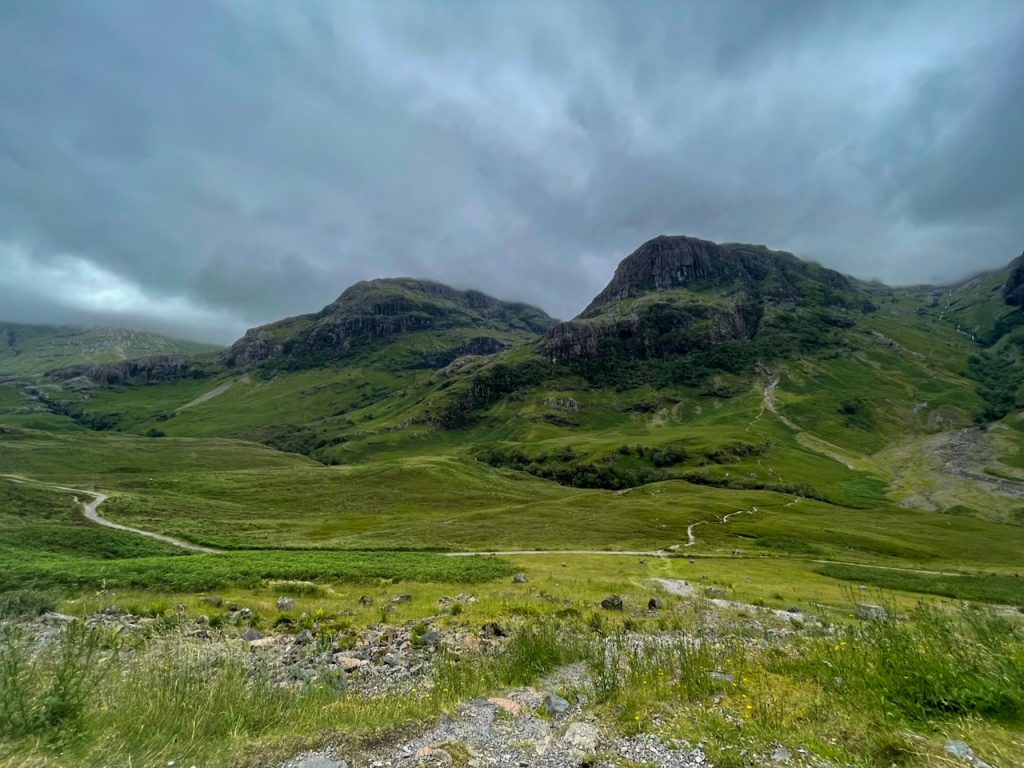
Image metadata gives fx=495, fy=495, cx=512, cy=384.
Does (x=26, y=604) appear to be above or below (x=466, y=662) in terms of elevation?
below

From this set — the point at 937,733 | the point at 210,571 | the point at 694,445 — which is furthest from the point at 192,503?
the point at 694,445

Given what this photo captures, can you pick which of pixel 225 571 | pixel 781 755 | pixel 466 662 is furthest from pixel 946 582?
pixel 225 571

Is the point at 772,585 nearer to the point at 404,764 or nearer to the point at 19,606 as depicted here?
the point at 404,764

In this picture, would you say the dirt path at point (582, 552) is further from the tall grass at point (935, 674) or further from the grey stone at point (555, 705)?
the tall grass at point (935, 674)

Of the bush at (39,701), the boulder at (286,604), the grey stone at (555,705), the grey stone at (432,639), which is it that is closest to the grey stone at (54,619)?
the boulder at (286,604)

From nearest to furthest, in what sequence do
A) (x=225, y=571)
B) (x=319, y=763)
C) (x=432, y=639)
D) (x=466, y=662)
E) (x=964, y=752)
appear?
(x=964, y=752)
(x=319, y=763)
(x=466, y=662)
(x=432, y=639)
(x=225, y=571)

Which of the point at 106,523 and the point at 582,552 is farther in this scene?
the point at 106,523

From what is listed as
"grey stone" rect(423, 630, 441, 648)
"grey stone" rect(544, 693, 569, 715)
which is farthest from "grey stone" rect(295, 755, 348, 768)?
"grey stone" rect(423, 630, 441, 648)

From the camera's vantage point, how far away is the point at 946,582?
49.6 m

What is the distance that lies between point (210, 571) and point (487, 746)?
2986cm

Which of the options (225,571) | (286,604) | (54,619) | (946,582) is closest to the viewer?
(54,619)

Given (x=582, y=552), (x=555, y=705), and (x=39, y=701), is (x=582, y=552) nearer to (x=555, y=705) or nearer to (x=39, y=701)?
(x=555, y=705)

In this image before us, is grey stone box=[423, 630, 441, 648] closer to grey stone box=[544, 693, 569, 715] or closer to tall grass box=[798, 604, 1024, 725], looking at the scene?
grey stone box=[544, 693, 569, 715]

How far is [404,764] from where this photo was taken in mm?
7043
